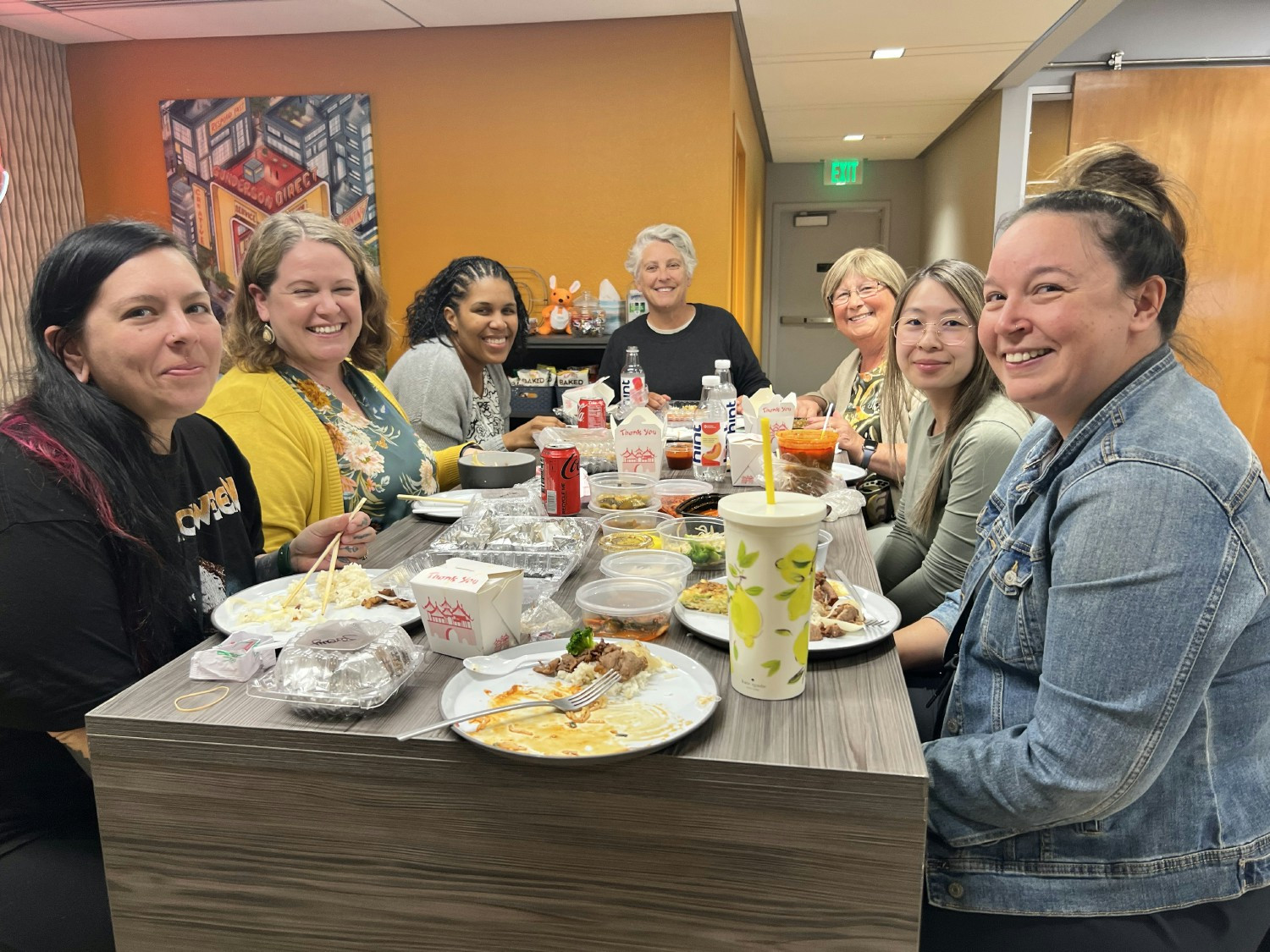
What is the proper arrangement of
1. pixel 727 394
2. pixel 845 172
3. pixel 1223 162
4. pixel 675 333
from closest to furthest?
pixel 727 394
pixel 675 333
pixel 1223 162
pixel 845 172

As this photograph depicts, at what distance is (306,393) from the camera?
79.8 inches

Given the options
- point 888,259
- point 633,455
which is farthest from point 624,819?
point 888,259

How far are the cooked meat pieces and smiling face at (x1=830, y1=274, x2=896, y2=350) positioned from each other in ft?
7.85

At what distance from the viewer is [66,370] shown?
1312 mm

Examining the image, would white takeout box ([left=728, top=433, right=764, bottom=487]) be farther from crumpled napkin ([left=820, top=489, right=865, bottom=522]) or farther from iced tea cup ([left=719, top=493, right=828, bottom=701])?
iced tea cup ([left=719, top=493, right=828, bottom=701])

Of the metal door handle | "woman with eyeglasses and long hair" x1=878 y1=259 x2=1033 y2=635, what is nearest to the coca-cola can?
"woman with eyeglasses and long hair" x1=878 y1=259 x2=1033 y2=635

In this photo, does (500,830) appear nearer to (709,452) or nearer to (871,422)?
(709,452)

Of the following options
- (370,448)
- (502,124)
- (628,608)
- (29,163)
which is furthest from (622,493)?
(29,163)

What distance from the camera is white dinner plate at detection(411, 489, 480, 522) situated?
5.85 feet

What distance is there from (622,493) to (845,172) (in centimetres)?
928

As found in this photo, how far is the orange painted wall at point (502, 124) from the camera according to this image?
14.8ft

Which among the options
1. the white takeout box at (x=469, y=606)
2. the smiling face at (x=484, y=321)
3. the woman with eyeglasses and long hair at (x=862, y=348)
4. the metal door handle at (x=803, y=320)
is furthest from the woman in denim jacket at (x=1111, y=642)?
the metal door handle at (x=803, y=320)

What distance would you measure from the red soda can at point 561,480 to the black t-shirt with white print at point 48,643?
71 centimetres

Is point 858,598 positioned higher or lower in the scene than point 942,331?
lower
